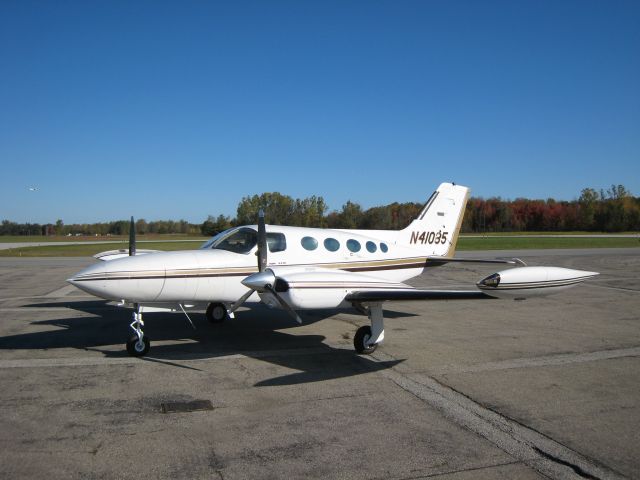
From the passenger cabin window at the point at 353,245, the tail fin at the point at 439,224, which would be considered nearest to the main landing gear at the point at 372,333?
the passenger cabin window at the point at 353,245

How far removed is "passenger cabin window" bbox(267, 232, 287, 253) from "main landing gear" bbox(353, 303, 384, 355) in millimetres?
2359

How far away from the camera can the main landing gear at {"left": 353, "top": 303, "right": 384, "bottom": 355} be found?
9.08 metres

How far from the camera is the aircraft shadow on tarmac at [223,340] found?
841 centimetres

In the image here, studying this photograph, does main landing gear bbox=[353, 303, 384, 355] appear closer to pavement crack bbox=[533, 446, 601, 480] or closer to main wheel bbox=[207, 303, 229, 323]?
pavement crack bbox=[533, 446, 601, 480]

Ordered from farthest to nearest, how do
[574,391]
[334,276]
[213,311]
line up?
[213,311] < [334,276] < [574,391]

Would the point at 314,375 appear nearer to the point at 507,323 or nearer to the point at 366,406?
the point at 366,406

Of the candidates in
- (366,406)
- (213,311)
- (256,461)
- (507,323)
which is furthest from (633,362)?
(213,311)

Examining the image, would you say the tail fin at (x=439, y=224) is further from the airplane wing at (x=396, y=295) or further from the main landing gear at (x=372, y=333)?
the airplane wing at (x=396, y=295)

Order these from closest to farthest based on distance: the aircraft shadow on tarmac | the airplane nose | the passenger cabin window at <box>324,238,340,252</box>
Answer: the airplane nose, the aircraft shadow on tarmac, the passenger cabin window at <box>324,238,340,252</box>

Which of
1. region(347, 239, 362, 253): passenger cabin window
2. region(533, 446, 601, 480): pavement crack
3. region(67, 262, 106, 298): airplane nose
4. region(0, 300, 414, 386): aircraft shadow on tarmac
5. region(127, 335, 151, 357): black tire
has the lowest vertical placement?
region(0, 300, 414, 386): aircraft shadow on tarmac

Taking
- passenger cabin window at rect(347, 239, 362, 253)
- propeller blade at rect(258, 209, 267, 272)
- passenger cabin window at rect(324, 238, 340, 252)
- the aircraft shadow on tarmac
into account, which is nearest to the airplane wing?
the aircraft shadow on tarmac

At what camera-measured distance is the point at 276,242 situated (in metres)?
10.2

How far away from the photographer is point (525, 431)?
5.61m

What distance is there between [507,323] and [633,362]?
378 cm
